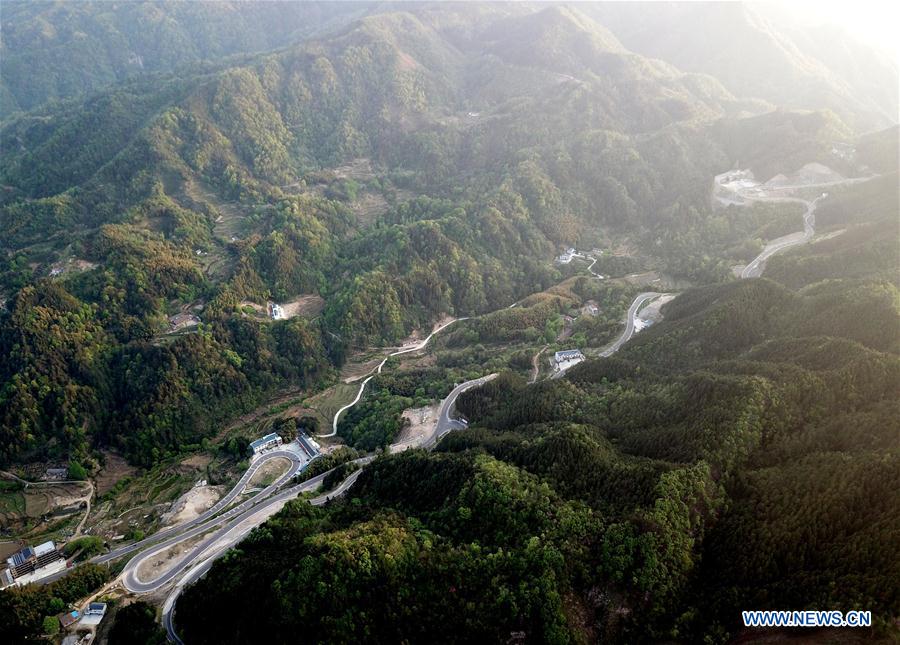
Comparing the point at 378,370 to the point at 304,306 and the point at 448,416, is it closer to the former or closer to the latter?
the point at 304,306

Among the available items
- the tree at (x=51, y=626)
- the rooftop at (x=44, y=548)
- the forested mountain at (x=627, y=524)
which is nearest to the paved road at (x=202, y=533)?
the tree at (x=51, y=626)

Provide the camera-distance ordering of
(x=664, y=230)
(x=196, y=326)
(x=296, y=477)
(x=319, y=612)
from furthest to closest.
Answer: (x=664, y=230), (x=196, y=326), (x=296, y=477), (x=319, y=612)

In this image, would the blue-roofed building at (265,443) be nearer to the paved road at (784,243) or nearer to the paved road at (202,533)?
the paved road at (202,533)

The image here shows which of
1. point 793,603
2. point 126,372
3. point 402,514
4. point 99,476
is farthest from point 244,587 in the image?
point 126,372

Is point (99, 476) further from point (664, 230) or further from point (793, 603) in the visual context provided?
point (664, 230)

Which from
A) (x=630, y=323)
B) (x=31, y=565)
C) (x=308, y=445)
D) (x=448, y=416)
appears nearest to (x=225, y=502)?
(x=308, y=445)
